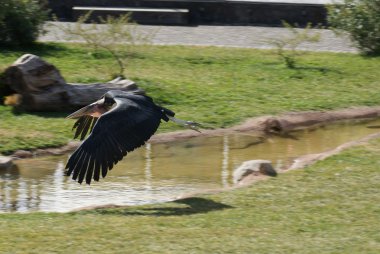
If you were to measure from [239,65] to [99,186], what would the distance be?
668 cm

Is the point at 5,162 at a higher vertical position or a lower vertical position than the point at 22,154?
higher

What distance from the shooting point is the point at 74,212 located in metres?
8.94

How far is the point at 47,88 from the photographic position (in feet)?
45.1

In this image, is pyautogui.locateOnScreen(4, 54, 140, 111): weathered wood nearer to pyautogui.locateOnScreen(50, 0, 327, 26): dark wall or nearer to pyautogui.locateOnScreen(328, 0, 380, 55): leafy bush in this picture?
pyautogui.locateOnScreen(328, 0, 380, 55): leafy bush

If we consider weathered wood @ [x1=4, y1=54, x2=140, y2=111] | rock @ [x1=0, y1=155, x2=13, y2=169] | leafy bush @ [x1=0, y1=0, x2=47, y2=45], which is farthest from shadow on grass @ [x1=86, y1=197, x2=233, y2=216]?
leafy bush @ [x1=0, y1=0, x2=47, y2=45]

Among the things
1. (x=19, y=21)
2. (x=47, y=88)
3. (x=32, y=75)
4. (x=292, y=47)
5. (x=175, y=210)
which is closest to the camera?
(x=175, y=210)

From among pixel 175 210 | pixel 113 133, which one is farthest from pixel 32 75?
pixel 175 210

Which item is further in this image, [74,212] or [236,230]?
[74,212]

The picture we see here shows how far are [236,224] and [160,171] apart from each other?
342 centimetres

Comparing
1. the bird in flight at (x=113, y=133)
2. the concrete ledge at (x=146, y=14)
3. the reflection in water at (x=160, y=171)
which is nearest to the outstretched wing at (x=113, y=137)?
the bird in flight at (x=113, y=133)

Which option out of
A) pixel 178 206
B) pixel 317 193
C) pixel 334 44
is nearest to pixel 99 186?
pixel 178 206

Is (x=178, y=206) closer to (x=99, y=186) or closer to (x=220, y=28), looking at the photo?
(x=99, y=186)

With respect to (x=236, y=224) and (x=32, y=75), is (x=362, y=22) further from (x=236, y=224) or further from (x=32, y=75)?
(x=236, y=224)

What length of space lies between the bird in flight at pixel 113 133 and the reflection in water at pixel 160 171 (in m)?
1.10
